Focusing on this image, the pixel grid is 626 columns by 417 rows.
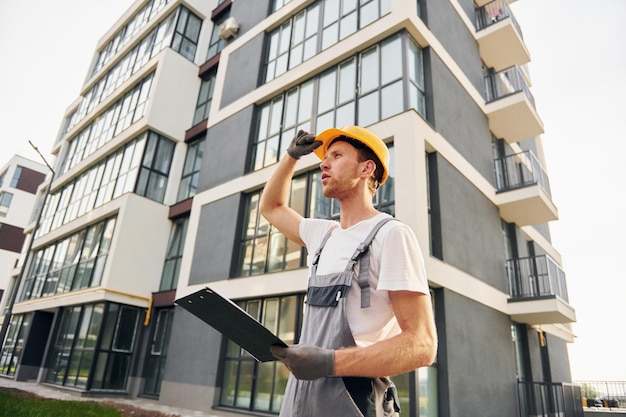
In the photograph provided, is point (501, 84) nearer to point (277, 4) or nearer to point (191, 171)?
point (277, 4)

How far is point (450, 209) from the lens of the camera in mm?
9883

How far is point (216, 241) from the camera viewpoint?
1286 centimetres

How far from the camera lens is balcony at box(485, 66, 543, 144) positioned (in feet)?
41.8

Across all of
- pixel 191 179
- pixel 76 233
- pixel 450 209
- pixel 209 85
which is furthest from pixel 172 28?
pixel 450 209

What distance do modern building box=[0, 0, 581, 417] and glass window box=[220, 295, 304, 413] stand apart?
0.05 metres

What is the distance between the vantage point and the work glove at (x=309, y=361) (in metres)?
1.34

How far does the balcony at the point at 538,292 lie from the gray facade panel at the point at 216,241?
8648 mm

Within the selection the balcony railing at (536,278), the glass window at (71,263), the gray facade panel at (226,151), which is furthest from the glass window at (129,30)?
the balcony railing at (536,278)

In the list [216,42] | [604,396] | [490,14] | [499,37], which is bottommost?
[604,396]

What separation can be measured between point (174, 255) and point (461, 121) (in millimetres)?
11299

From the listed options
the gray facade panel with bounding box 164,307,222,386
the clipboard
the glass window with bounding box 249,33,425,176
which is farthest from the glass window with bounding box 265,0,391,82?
the clipboard

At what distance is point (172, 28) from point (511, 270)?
1769 cm

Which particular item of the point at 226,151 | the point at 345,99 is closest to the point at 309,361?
the point at 345,99

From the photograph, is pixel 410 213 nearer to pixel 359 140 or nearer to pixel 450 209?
pixel 450 209
